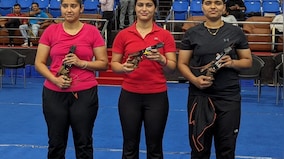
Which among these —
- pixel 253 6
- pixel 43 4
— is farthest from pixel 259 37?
pixel 43 4

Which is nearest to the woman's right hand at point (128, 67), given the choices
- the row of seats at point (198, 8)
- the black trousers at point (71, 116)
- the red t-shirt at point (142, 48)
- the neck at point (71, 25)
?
the red t-shirt at point (142, 48)

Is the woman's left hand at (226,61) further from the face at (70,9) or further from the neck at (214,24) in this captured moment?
the face at (70,9)

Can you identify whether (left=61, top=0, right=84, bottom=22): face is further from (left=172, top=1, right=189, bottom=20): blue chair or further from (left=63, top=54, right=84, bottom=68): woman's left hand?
(left=172, top=1, right=189, bottom=20): blue chair

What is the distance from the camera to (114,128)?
20.4 ft

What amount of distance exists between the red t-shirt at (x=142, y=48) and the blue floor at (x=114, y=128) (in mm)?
1559

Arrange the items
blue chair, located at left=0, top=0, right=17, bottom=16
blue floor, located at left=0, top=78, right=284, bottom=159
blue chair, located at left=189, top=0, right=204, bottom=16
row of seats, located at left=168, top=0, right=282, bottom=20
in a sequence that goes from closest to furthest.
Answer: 1. blue floor, located at left=0, top=78, right=284, bottom=159
2. row of seats, located at left=168, top=0, right=282, bottom=20
3. blue chair, located at left=189, top=0, right=204, bottom=16
4. blue chair, located at left=0, top=0, right=17, bottom=16

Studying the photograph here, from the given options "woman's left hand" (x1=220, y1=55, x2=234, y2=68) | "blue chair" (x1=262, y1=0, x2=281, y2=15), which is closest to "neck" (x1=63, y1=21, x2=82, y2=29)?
"woman's left hand" (x1=220, y1=55, x2=234, y2=68)

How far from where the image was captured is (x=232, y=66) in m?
3.23

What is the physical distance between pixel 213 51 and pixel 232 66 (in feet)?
0.56

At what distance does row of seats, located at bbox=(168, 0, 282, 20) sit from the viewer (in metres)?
12.4

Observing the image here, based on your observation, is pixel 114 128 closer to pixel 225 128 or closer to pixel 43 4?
pixel 225 128

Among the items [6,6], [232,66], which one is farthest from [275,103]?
[6,6]

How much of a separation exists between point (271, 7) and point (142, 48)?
984cm

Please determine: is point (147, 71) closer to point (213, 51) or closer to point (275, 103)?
point (213, 51)
